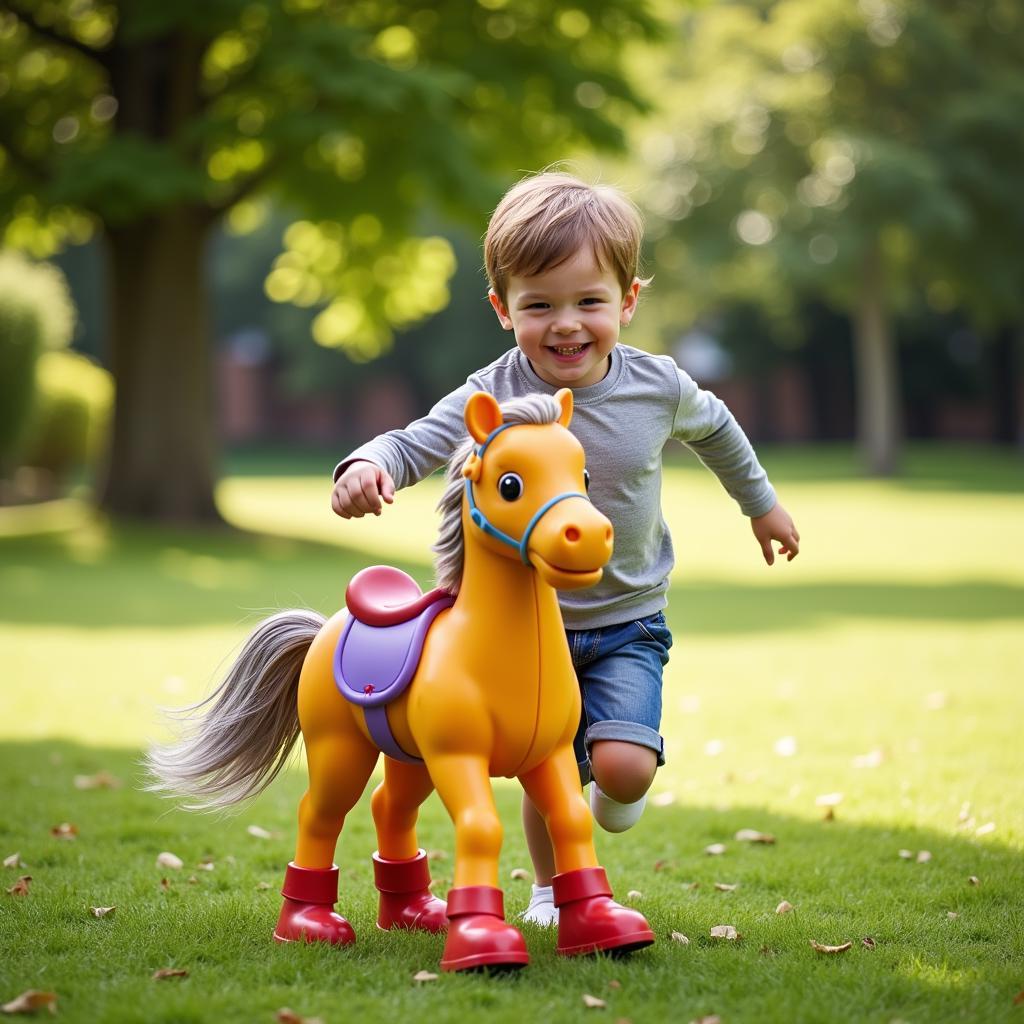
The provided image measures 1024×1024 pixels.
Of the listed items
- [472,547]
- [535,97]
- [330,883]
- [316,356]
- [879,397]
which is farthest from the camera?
[316,356]

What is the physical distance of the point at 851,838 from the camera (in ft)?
16.0

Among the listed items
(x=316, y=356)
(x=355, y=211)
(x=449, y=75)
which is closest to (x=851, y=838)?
(x=449, y=75)

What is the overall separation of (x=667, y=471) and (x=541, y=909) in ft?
126

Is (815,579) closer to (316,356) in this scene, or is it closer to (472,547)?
(472,547)

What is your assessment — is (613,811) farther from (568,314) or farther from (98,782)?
(98,782)

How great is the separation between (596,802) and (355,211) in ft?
46.6

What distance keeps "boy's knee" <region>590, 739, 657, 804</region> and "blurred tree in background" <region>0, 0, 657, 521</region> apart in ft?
38.1

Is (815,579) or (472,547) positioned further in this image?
(815,579)

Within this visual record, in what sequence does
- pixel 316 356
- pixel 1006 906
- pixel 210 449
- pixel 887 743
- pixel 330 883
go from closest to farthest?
1. pixel 330 883
2. pixel 1006 906
3. pixel 887 743
4. pixel 210 449
5. pixel 316 356

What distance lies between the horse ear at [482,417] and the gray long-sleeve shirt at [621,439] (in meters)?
0.41

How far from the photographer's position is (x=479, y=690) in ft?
10.5

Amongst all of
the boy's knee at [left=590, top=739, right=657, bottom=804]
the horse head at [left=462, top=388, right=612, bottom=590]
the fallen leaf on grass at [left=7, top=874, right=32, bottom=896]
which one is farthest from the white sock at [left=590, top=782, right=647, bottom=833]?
the fallen leaf on grass at [left=7, top=874, right=32, bottom=896]

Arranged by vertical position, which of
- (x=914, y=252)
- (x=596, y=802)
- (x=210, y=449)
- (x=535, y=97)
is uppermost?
(x=914, y=252)

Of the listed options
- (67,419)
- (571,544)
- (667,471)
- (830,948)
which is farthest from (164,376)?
(667,471)
